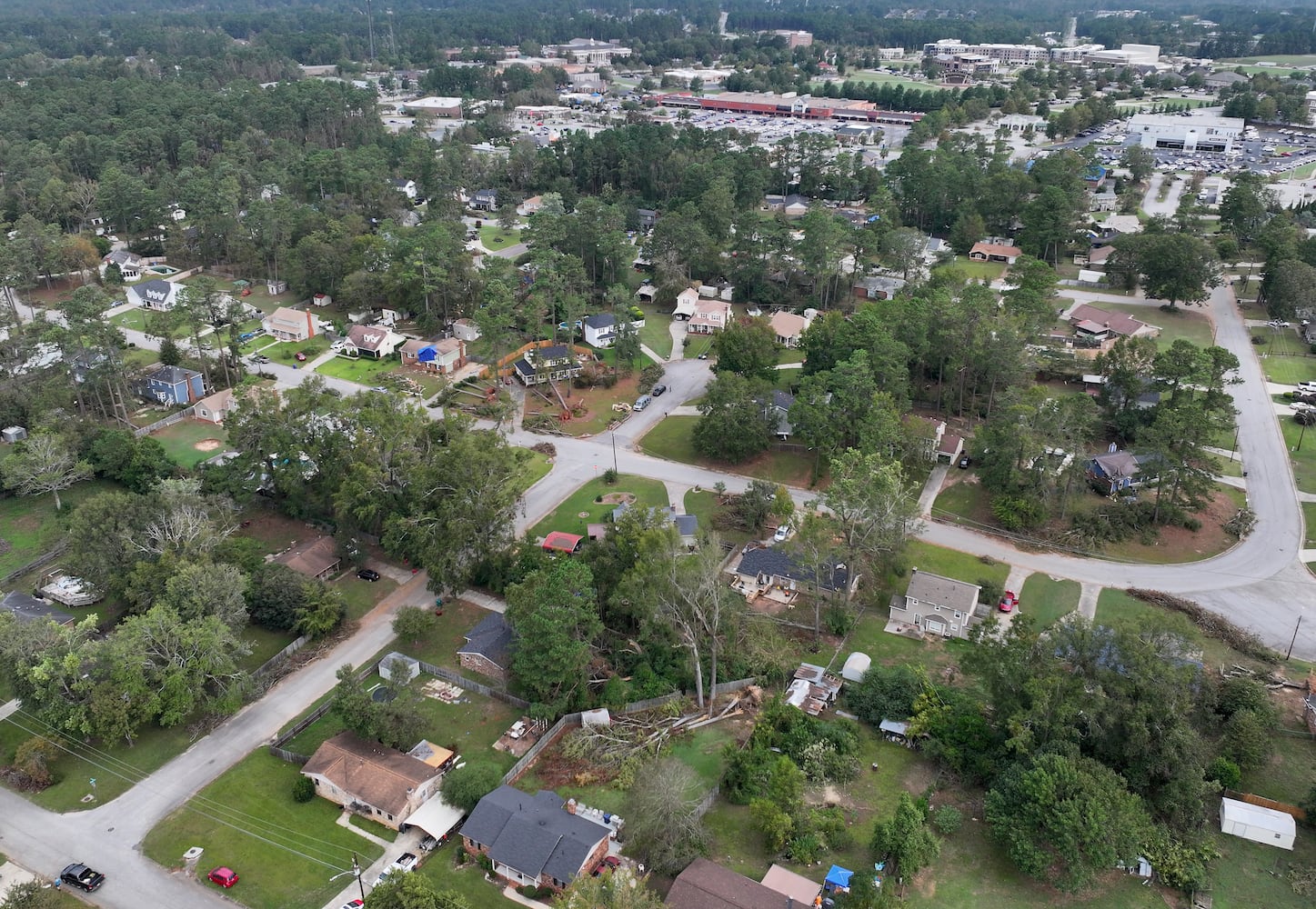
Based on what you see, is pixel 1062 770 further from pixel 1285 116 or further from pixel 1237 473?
pixel 1285 116

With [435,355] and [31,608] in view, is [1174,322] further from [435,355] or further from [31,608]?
[31,608]

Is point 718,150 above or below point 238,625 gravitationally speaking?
above

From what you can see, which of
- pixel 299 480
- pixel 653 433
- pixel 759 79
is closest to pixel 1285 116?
pixel 759 79

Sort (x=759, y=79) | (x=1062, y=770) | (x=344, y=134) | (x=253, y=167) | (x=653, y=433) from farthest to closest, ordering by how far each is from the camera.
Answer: (x=759, y=79) < (x=344, y=134) < (x=253, y=167) < (x=653, y=433) < (x=1062, y=770)

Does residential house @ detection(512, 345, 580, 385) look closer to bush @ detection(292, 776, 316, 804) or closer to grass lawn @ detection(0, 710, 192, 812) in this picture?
grass lawn @ detection(0, 710, 192, 812)

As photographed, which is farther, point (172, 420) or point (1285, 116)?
point (1285, 116)

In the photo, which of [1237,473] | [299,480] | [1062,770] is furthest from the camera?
[1237,473]

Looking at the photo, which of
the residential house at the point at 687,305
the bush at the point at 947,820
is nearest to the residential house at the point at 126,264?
the residential house at the point at 687,305

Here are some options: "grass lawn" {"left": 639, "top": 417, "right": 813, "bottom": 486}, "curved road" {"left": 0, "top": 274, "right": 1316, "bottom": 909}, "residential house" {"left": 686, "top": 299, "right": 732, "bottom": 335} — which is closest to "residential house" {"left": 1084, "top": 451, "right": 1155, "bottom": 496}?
"curved road" {"left": 0, "top": 274, "right": 1316, "bottom": 909}
